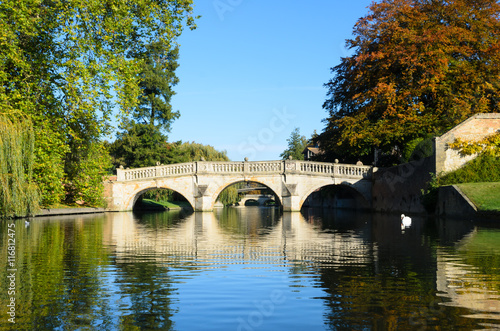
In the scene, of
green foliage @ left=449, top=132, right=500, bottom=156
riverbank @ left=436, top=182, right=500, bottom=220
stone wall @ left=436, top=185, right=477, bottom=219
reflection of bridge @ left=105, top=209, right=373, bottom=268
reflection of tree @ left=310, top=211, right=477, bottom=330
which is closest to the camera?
reflection of tree @ left=310, top=211, right=477, bottom=330

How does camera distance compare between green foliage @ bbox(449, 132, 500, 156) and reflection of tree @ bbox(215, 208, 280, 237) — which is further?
green foliage @ bbox(449, 132, 500, 156)

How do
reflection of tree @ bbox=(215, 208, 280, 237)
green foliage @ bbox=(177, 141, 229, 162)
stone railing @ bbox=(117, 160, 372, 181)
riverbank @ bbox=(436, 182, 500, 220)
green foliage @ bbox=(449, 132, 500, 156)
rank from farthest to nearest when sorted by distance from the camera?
green foliage @ bbox=(177, 141, 229, 162), stone railing @ bbox=(117, 160, 372, 181), green foliage @ bbox=(449, 132, 500, 156), riverbank @ bbox=(436, 182, 500, 220), reflection of tree @ bbox=(215, 208, 280, 237)

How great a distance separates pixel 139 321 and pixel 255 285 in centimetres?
228

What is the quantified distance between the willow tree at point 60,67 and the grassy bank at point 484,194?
48.0ft

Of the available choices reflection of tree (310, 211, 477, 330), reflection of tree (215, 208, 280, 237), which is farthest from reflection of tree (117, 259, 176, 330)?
reflection of tree (215, 208, 280, 237)

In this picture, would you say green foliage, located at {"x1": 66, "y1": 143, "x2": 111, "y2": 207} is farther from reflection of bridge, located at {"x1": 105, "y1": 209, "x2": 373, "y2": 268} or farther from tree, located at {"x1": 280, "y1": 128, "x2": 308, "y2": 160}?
tree, located at {"x1": 280, "y1": 128, "x2": 308, "y2": 160}

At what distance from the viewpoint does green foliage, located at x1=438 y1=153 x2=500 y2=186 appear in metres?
24.9

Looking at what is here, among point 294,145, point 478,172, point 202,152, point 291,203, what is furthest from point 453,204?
point 294,145

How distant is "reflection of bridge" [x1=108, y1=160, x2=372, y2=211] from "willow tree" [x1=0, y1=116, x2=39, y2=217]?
16729 mm

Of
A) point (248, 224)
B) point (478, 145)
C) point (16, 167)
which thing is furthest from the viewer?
point (478, 145)

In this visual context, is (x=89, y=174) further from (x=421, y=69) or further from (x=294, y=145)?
(x=294, y=145)

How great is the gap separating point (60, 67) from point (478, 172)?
19.7m

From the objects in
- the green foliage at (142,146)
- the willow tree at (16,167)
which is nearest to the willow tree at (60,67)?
the willow tree at (16,167)

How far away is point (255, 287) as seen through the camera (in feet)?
23.0
